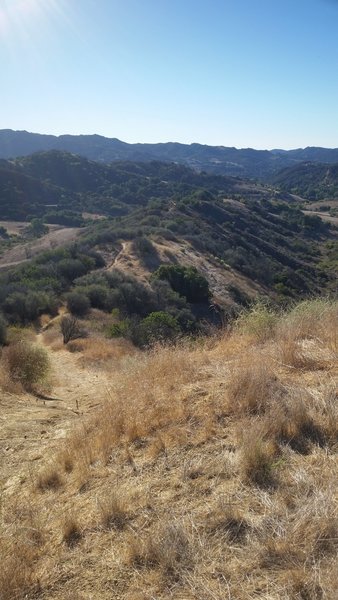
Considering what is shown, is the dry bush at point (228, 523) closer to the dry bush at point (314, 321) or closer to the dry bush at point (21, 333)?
the dry bush at point (314, 321)

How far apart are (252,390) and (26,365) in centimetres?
632

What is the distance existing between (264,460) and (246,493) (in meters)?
0.32

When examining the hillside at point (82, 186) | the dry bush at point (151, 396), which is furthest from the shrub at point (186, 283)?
the hillside at point (82, 186)

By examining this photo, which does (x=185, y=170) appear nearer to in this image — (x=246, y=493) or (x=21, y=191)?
(x=21, y=191)

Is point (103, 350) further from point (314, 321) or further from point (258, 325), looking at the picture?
point (314, 321)

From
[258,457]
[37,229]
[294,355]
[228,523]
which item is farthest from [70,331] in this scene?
[37,229]

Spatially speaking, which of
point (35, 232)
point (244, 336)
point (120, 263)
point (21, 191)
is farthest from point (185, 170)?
point (244, 336)

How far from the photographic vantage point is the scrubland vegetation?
8.42 ft

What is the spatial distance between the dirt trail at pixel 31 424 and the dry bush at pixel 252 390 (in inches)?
82.5

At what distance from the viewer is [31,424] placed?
5.82 m

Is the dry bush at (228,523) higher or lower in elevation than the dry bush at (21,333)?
higher

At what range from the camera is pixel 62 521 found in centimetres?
322

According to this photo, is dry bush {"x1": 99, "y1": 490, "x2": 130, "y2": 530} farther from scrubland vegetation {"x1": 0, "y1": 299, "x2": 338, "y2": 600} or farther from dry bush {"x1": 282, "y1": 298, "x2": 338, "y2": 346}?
dry bush {"x1": 282, "y1": 298, "x2": 338, "y2": 346}

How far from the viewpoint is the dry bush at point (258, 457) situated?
3.24 m
